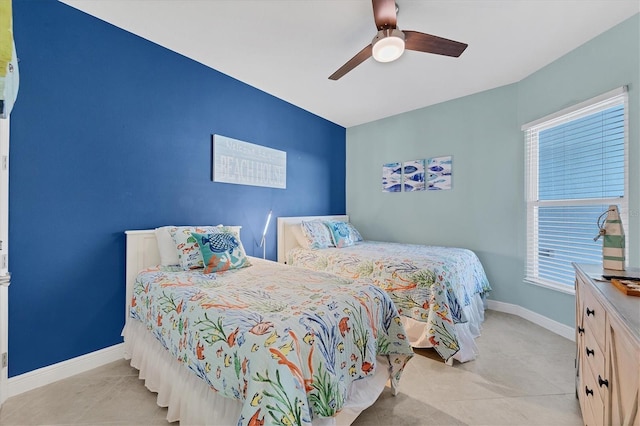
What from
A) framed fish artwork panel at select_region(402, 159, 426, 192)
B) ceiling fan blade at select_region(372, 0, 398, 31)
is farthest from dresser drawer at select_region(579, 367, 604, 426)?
framed fish artwork panel at select_region(402, 159, 426, 192)

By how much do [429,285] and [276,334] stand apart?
1.65 m

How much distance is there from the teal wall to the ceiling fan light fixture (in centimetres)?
192

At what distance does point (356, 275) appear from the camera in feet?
8.93

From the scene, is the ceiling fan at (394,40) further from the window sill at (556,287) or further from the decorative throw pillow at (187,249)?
the window sill at (556,287)

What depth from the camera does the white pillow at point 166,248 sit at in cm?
223

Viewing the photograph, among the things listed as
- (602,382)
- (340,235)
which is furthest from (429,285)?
(340,235)

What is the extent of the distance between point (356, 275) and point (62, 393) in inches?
92.7

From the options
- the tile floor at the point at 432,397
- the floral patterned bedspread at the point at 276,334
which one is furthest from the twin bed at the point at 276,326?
the tile floor at the point at 432,397

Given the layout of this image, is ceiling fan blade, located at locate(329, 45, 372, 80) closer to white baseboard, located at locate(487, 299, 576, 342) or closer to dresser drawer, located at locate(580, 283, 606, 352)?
dresser drawer, located at locate(580, 283, 606, 352)

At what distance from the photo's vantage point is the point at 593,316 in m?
1.22

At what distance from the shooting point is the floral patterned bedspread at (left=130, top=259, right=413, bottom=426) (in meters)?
0.99

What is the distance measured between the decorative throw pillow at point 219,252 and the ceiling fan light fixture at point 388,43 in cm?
188

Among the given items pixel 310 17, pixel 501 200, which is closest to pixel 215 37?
pixel 310 17

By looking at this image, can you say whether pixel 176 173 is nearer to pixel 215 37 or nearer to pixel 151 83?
pixel 151 83
